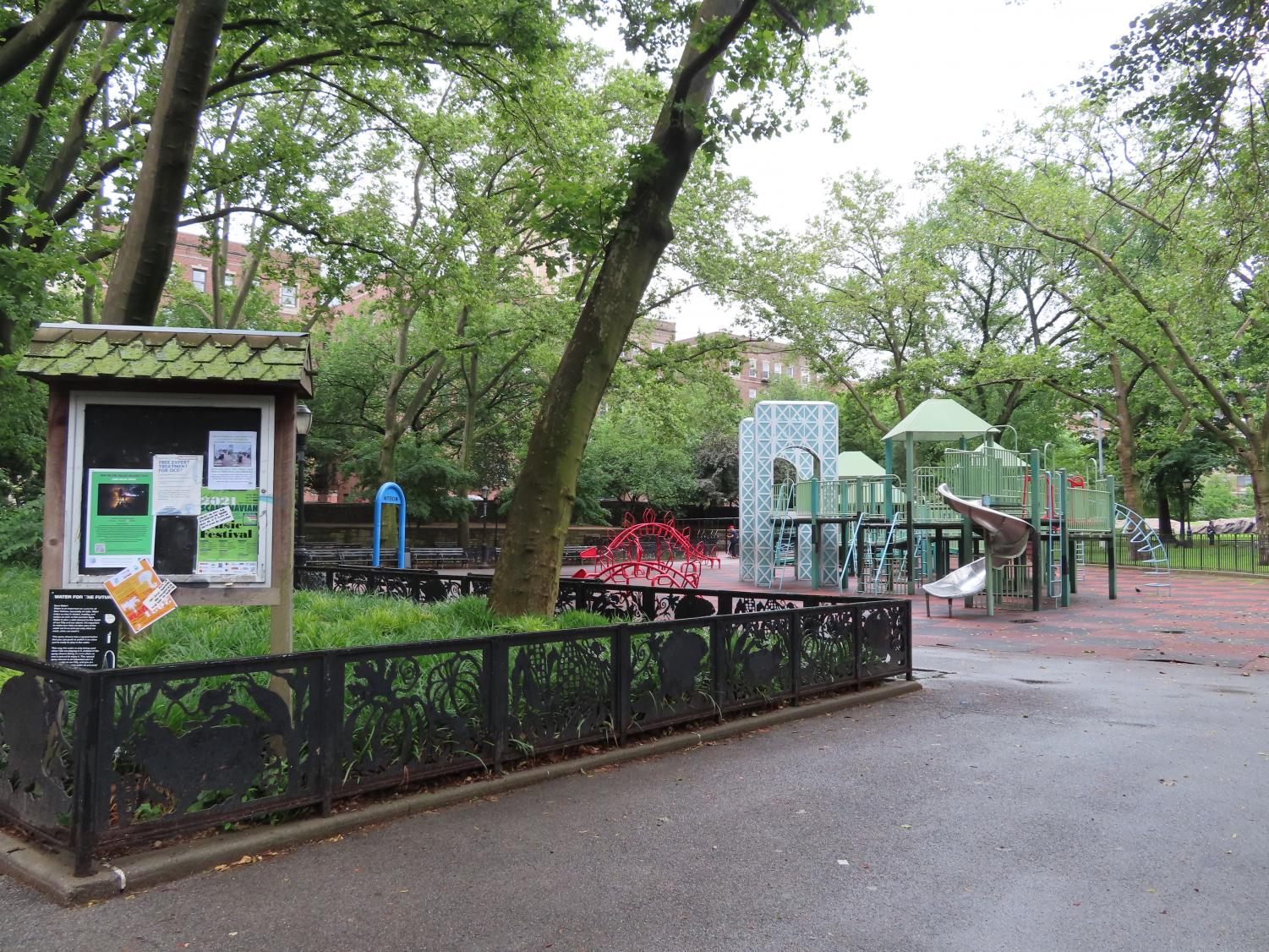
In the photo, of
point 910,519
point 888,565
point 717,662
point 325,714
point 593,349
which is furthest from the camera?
point 888,565

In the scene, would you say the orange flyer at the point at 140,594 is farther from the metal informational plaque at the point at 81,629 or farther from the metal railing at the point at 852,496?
the metal railing at the point at 852,496

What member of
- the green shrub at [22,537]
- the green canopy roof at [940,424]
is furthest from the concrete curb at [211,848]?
the green canopy roof at [940,424]

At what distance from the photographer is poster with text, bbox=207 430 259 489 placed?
16.8 ft

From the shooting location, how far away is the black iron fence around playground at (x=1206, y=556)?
Result: 99.1 ft

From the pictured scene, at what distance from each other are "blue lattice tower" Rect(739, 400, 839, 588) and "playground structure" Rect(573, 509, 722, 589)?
148 cm

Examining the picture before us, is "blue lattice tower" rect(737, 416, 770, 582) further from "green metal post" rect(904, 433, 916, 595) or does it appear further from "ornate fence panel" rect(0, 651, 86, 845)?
"ornate fence panel" rect(0, 651, 86, 845)

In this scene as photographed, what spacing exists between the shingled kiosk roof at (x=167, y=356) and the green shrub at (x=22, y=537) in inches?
612

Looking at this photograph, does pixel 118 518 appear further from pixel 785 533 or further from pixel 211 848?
pixel 785 533

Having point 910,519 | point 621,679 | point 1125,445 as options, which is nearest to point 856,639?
point 621,679

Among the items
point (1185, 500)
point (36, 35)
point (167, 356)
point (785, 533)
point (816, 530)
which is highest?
point (36, 35)

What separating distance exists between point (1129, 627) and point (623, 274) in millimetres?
11499

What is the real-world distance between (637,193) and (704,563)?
28.4 meters

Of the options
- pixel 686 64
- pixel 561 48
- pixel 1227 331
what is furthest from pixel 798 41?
pixel 1227 331

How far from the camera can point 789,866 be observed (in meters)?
4.30
